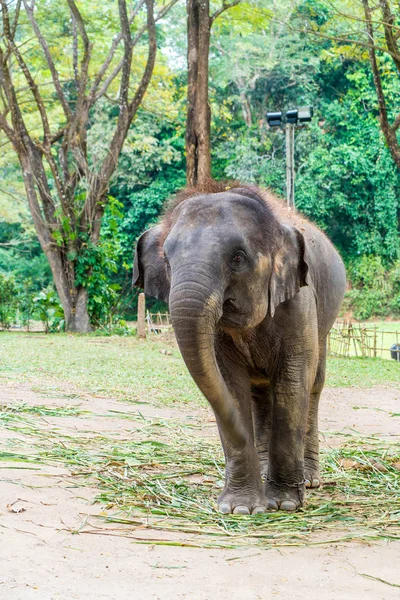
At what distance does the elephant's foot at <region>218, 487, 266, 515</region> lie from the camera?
→ 4832 millimetres

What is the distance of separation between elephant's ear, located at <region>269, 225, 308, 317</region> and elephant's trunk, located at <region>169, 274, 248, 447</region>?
58cm

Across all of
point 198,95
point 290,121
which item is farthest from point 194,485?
point 290,121

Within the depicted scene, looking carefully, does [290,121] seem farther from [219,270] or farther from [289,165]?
[219,270]

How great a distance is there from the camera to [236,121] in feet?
123

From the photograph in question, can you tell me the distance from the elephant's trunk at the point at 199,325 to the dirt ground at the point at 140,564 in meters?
0.75

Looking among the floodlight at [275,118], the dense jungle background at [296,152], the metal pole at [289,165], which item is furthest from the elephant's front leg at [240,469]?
the dense jungle background at [296,152]

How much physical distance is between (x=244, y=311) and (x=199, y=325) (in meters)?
0.51

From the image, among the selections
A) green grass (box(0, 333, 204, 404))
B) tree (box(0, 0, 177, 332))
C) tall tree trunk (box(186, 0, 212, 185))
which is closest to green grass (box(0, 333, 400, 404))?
green grass (box(0, 333, 204, 404))

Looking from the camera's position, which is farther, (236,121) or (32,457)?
(236,121)

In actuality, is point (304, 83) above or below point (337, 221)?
above

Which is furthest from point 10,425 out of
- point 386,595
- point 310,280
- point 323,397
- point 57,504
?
point 323,397

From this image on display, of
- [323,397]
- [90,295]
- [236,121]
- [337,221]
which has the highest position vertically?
[236,121]

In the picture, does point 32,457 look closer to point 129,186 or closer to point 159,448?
point 159,448

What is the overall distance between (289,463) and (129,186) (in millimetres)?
31244
